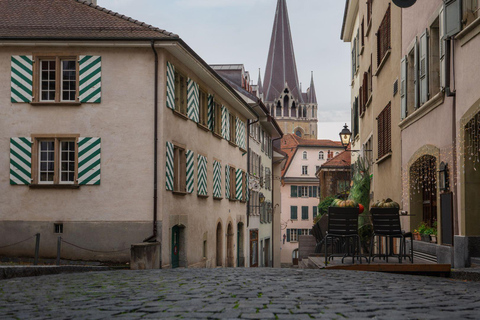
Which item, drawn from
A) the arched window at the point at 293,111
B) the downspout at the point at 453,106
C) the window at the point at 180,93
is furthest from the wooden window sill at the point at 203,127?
the arched window at the point at 293,111

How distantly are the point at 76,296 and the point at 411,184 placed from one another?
33.9ft

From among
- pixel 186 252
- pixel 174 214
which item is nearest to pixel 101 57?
pixel 174 214

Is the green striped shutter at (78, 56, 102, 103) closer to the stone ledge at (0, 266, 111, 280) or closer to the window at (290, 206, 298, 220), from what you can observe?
the stone ledge at (0, 266, 111, 280)

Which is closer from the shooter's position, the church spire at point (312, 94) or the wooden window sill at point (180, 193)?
the wooden window sill at point (180, 193)

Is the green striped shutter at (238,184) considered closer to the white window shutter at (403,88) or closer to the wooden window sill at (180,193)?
the wooden window sill at (180,193)

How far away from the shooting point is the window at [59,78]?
21.6 meters

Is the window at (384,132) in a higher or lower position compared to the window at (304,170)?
lower

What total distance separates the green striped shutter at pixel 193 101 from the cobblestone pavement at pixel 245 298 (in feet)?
48.1

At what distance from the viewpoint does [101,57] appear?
21688 mm

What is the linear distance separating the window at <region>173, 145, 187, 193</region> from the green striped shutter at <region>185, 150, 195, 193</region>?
7.2 inches

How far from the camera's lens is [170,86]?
881 inches

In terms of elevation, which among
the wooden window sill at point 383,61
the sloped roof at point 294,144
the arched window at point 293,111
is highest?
the arched window at point 293,111

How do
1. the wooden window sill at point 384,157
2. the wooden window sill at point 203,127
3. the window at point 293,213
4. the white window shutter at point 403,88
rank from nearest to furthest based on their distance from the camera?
the white window shutter at point 403,88
the wooden window sill at point 384,157
the wooden window sill at point 203,127
the window at point 293,213

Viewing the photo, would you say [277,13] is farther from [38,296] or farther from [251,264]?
[38,296]
